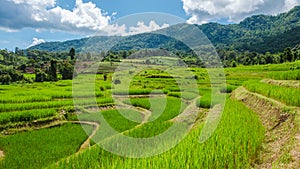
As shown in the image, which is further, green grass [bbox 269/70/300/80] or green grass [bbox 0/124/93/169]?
green grass [bbox 269/70/300/80]

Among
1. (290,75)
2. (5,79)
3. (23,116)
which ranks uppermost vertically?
(290,75)

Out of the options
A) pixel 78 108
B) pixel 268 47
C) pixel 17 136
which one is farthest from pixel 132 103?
pixel 268 47

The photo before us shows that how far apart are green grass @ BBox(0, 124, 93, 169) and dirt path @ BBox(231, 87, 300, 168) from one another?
222 inches

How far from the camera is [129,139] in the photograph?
281 inches

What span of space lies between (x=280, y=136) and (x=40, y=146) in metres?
7.60

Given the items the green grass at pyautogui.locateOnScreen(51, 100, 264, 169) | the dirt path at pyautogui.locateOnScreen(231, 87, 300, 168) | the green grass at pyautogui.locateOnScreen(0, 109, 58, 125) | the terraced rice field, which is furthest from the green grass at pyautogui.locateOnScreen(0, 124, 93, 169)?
the dirt path at pyautogui.locateOnScreen(231, 87, 300, 168)

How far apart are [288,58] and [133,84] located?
32712 mm

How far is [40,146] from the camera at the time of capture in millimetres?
8805

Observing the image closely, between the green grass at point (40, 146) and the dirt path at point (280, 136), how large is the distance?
5.64 m

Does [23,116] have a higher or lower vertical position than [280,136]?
lower

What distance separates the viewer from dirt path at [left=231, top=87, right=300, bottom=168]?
13.8ft

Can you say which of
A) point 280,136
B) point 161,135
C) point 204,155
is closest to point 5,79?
point 161,135

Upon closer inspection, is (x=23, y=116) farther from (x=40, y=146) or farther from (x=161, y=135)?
(x=161, y=135)

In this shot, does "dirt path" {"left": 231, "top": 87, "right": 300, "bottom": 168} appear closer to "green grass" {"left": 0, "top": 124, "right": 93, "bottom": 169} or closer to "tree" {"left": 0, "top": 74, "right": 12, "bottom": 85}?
"green grass" {"left": 0, "top": 124, "right": 93, "bottom": 169}
